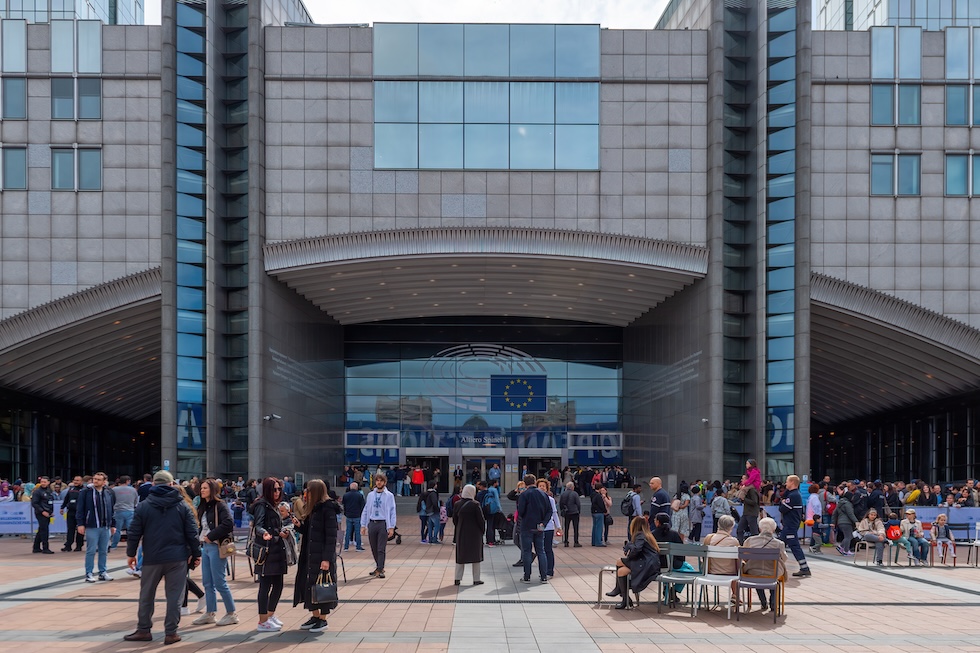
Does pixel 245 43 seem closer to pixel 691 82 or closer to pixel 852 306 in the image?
pixel 691 82

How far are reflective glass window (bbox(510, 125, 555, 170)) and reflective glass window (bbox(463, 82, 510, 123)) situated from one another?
0.73 metres

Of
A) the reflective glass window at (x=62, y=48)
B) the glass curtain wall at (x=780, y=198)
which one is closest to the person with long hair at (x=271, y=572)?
the glass curtain wall at (x=780, y=198)

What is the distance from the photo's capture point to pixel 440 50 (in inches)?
1442

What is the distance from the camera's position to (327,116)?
36062 millimetres

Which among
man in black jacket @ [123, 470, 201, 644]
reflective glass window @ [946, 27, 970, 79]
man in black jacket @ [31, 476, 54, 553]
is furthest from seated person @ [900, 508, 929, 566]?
reflective glass window @ [946, 27, 970, 79]

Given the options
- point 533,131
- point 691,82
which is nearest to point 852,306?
point 691,82

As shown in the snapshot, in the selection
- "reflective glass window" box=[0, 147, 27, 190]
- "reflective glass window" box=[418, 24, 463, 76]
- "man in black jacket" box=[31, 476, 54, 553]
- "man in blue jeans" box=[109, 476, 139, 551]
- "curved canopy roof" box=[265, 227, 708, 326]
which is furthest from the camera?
"reflective glass window" box=[418, 24, 463, 76]

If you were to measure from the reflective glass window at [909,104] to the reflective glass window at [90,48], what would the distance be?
29.2m

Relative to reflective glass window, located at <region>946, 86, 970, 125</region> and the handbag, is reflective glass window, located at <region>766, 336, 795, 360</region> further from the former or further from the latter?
the handbag

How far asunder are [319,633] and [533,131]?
28.2 meters

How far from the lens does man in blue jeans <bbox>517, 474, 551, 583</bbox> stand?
15.4 m

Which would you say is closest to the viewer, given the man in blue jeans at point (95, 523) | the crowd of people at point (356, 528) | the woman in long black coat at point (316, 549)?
the crowd of people at point (356, 528)

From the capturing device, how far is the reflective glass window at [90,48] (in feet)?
119

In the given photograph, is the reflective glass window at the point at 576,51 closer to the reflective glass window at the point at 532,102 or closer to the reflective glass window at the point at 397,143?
the reflective glass window at the point at 532,102
